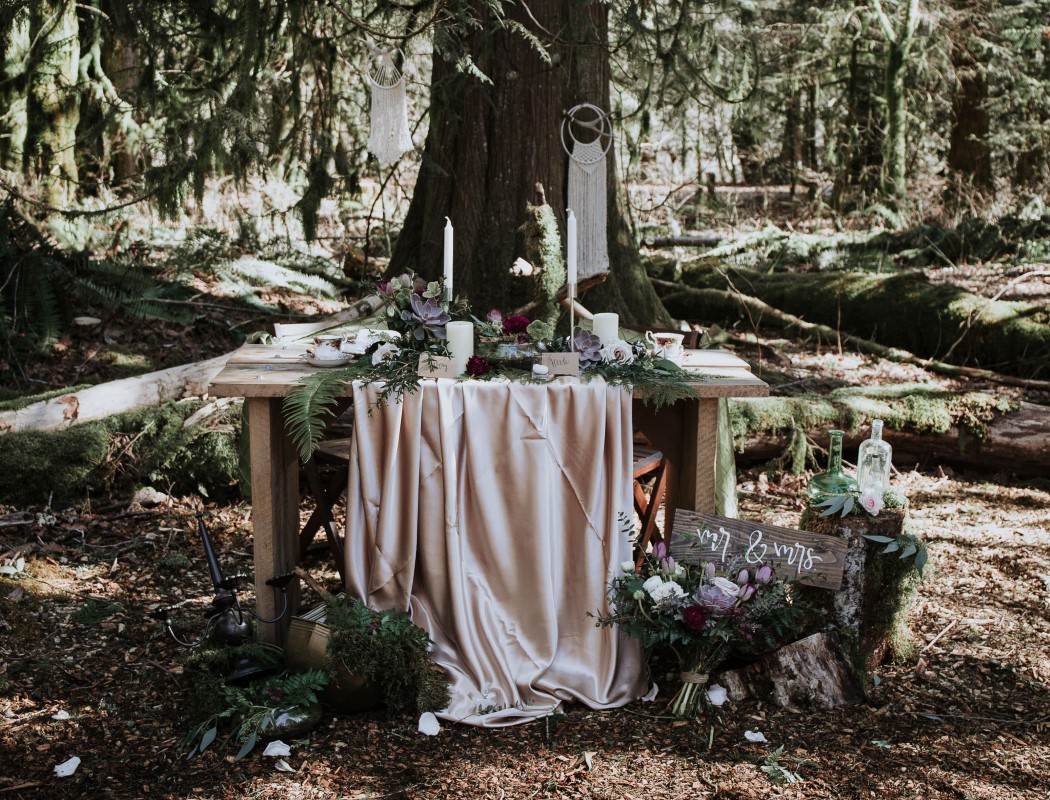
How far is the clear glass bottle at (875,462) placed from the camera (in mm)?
3129

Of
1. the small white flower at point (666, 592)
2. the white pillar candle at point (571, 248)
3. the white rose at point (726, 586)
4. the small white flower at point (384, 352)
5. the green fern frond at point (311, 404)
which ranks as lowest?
the small white flower at point (666, 592)

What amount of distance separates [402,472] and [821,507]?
1.34 m

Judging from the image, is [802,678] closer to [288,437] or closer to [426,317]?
[426,317]

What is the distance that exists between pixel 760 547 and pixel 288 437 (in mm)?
1659

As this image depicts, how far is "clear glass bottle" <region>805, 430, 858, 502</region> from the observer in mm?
3143

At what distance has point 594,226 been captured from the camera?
17.4 feet

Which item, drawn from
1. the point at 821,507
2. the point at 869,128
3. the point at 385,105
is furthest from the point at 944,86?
the point at 821,507

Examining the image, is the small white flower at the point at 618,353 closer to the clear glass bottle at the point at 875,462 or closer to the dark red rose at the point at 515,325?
the dark red rose at the point at 515,325

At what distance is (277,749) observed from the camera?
2.63 m

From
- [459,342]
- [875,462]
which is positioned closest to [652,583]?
[875,462]

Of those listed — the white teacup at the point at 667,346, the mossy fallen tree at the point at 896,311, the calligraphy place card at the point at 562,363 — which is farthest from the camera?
the mossy fallen tree at the point at 896,311

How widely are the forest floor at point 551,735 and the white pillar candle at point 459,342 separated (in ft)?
3.66

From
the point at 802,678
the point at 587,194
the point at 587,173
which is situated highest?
the point at 587,173

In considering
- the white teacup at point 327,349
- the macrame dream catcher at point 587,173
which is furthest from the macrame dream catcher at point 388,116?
the white teacup at point 327,349
